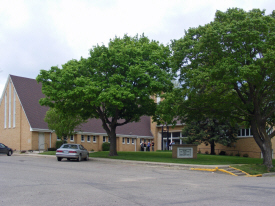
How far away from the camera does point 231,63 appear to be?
19.6 metres

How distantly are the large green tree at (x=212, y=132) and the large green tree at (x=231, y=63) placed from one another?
1425 centimetres

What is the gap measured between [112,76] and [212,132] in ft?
63.5

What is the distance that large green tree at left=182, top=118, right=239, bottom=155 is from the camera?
125 feet

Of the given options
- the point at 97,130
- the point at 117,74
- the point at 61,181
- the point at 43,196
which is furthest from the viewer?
the point at 97,130

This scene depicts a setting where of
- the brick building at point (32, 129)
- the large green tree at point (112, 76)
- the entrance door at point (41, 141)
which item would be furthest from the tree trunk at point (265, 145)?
the entrance door at point (41, 141)

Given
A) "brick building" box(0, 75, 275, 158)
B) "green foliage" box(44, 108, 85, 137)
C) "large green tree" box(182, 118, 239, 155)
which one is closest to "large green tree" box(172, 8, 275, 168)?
"large green tree" box(182, 118, 239, 155)

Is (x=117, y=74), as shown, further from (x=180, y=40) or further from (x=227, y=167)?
(x=227, y=167)

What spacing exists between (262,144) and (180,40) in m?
9.67

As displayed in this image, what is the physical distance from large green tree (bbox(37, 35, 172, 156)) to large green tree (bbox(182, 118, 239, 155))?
47.2ft

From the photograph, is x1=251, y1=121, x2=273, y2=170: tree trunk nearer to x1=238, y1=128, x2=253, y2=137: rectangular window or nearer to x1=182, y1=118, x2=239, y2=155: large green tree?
x1=182, y1=118, x2=239, y2=155: large green tree

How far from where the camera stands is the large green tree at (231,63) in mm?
19469

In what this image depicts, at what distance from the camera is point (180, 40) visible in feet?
78.7

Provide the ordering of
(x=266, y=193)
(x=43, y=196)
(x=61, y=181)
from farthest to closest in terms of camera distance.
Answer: (x=61, y=181), (x=266, y=193), (x=43, y=196)

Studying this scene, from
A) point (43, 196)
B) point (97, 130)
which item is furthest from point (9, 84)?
point (43, 196)
